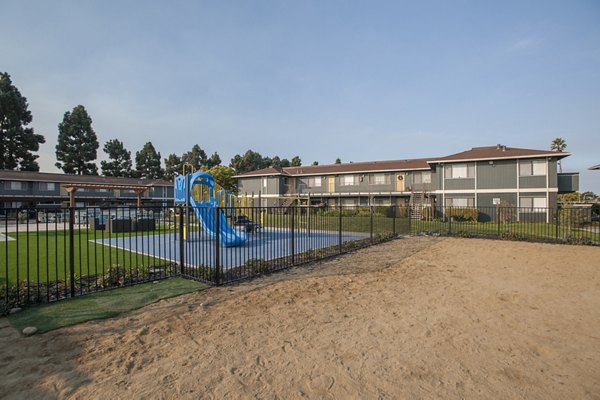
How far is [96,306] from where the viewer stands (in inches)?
206

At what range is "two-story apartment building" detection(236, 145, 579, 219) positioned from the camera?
2539 centimetres

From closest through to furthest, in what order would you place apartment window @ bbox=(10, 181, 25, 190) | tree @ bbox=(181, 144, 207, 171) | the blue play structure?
the blue play structure → apartment window @ bbox=(10, 181, 25, 190) → tree @ bbox=(181, 144, 207, 171)

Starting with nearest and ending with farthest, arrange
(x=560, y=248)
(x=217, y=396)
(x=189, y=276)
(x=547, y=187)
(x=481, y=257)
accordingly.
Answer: (x=217, y=396) < (x=189, y=276) < (x=481, y=257) < (x=560, y=248) < (x=547, y=187)

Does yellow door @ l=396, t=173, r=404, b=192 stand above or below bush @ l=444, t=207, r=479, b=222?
above

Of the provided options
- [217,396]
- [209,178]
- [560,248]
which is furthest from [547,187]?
[217,396]

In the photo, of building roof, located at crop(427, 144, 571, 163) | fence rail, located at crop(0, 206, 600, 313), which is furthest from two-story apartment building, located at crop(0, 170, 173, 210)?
building roof, located at crop(427, 144, 571, 163)

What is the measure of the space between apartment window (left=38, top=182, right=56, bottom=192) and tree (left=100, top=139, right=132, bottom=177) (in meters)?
20.6

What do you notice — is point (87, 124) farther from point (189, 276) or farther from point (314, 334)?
point (314, 334)

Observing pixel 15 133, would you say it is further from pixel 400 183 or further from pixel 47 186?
pixel 400 183

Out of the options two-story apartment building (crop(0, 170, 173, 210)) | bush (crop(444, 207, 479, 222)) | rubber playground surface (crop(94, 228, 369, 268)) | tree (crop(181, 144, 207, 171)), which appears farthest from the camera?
tree (crop(181, 144, 207, 171))

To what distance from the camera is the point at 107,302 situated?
5.47m

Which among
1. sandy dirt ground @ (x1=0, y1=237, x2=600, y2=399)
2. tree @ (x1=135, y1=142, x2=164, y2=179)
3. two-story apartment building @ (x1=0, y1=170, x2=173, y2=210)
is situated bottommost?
sandy dirt ground @ (x1=0, y1=237, x2=600, y2=399)

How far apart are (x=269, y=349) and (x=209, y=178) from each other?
10.9 m

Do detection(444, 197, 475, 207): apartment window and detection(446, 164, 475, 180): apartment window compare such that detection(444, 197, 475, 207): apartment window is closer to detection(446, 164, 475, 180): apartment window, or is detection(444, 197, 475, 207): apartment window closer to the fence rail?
detection(446, 164, 475, 180): apartment window
